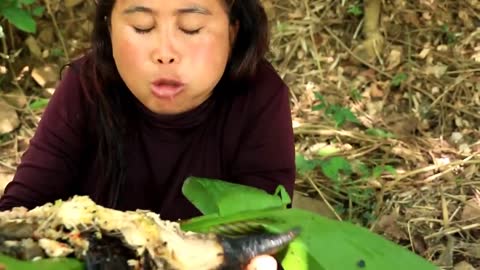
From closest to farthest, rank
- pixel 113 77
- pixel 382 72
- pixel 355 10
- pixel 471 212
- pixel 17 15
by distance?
pixel 113 77
pixel 471 212
pixel 17 15
pixel 382 72
pixel 355 10

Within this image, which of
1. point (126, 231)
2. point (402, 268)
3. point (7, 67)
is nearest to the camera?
point (126, 231)

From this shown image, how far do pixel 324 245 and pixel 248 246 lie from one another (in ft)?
0.30

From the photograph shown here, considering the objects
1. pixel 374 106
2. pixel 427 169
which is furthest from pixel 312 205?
pixel 374 106

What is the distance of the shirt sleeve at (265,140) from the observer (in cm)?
124

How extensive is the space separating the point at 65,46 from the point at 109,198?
1055 mm

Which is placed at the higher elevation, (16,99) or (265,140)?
(265,140)

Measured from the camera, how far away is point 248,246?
0.76 metres

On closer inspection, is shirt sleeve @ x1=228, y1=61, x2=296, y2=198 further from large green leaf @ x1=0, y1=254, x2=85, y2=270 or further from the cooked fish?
large green leaf @ x1=0, y1=254, x2=85, y2=270

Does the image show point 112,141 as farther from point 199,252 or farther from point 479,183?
point 479,183

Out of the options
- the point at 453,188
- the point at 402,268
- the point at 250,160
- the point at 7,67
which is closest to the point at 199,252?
the point at 402,268

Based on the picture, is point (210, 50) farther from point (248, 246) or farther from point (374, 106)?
point (374, 106)

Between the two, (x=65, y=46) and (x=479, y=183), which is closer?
(x=479, y=183)

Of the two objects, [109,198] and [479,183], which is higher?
[109,198]

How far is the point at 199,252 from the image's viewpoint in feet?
2.40
